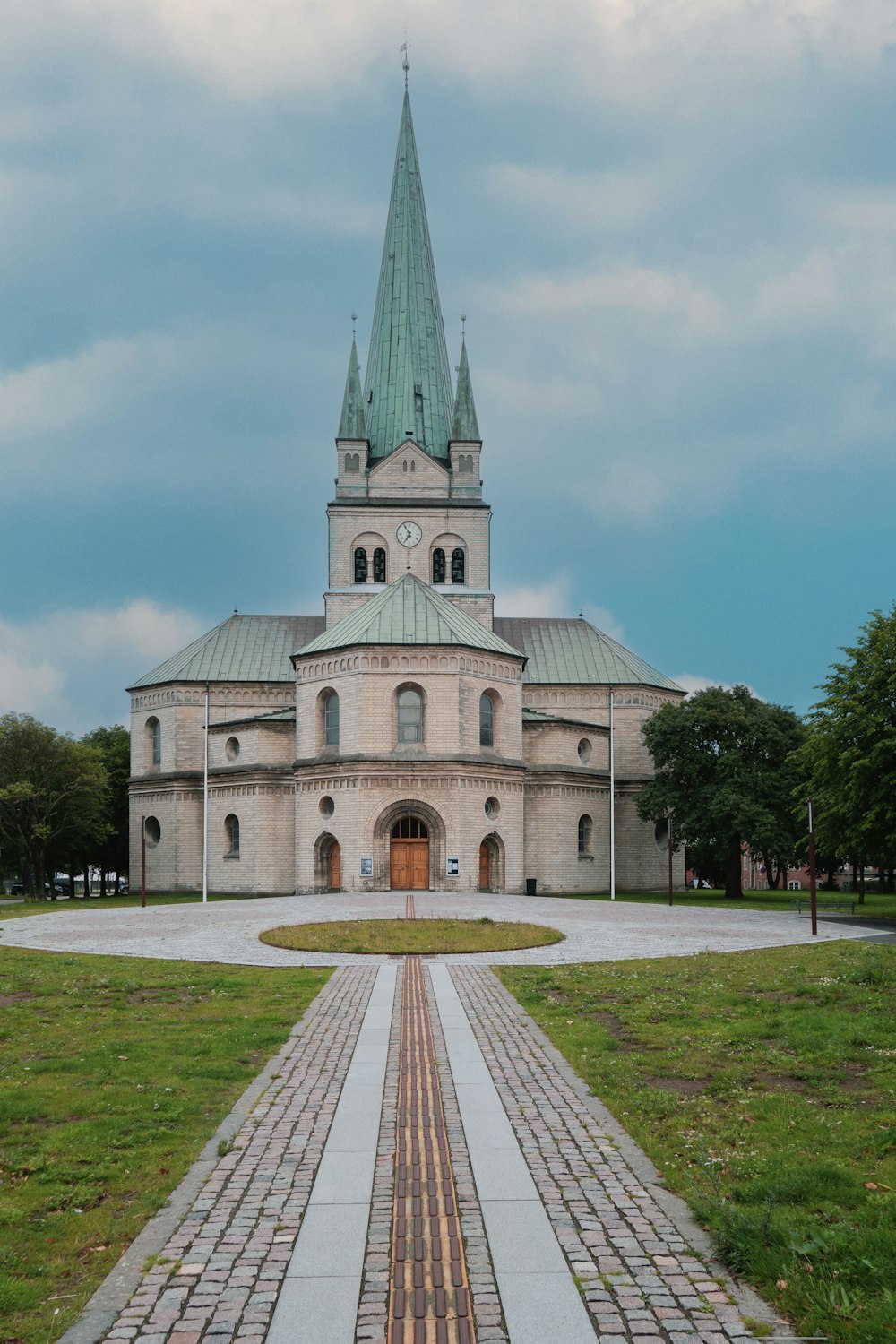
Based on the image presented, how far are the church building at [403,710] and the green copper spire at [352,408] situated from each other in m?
0.11

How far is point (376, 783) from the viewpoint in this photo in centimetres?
4794

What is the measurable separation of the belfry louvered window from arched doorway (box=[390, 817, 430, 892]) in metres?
19.4

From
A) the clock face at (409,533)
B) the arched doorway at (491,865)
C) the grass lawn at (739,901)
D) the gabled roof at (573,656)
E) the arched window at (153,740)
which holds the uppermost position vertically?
the clock face at (409,533)

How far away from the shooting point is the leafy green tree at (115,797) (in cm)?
6850

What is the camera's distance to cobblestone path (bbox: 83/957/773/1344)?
224 inches

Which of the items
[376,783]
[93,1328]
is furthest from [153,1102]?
[376,783]

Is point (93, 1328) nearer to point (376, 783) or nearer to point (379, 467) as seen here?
point (376, 783)

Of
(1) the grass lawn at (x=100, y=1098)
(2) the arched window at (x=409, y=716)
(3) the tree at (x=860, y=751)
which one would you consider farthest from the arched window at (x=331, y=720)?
(1) the grass lawn at (x=100, y=1098)

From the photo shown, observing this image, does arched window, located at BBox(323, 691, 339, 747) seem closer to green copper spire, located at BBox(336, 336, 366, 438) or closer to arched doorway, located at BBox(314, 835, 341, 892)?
arched doorway, located at BBox(314, 835, 341, 892)

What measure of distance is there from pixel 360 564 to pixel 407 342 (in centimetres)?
1382

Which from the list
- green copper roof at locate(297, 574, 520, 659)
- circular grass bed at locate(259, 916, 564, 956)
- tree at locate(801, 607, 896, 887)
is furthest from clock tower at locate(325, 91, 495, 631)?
circular grass bed at locate(259, 916, 564, 956)

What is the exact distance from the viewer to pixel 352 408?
6525 centimetres

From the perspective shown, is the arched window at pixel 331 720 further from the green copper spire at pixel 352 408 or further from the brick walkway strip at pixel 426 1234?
the brick walkway strip at pixel 426 1234

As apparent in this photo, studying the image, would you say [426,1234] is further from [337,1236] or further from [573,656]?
[573,656]
